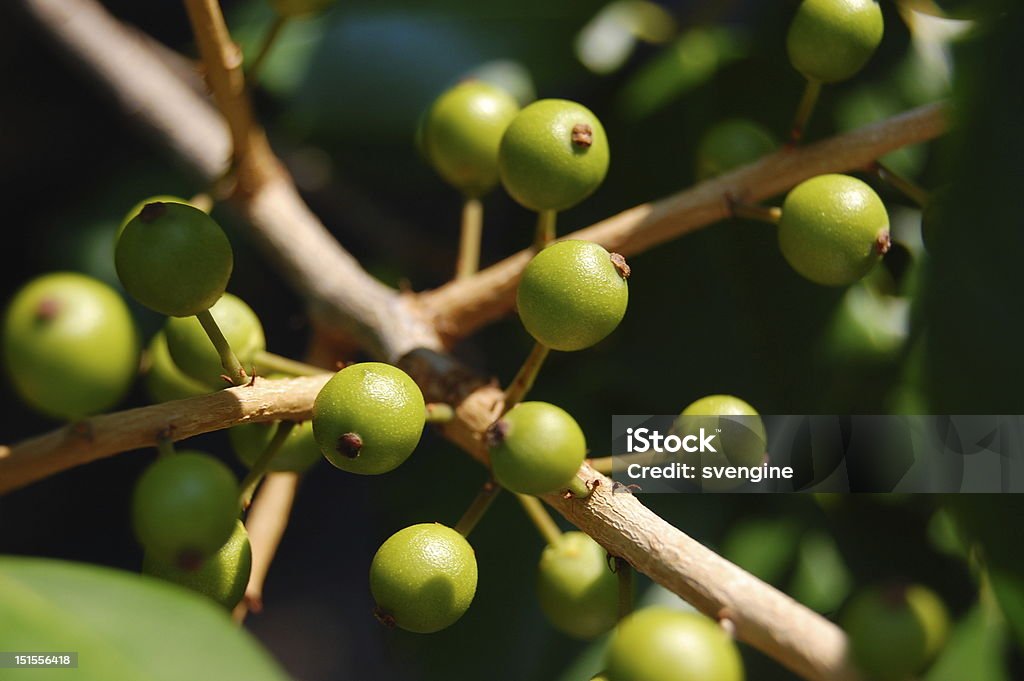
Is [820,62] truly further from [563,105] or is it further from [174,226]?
[174,226]

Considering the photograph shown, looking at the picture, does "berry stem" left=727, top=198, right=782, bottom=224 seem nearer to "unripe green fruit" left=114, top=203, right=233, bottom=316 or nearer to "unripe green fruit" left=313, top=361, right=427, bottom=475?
"unripe green fruit" left=313, top=361, right=427, bottom=475

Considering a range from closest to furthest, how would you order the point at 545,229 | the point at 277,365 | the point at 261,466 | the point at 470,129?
the point at 261,466, the point at 277,365, the point at 545,229, the point at 470,129

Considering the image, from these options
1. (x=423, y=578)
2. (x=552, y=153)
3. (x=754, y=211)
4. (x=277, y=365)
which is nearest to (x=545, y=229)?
(x=552, y=153)

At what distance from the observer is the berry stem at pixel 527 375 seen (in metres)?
0.87

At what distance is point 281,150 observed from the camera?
6.18ft

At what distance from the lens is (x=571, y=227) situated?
152 centimetres

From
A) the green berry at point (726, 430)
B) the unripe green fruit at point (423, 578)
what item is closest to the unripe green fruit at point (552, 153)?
the green berry at point (726, 430)

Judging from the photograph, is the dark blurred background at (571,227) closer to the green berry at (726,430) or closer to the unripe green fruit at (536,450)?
the green berry at (726,430)

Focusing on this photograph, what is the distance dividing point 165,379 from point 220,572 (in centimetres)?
30

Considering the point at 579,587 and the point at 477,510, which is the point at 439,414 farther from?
the point at 579,587

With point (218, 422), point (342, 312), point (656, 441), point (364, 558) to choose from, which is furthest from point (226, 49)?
point (364, 558)

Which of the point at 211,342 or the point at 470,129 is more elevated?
the point at 470,129

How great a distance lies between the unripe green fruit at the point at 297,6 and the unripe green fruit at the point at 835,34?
0.56 metres

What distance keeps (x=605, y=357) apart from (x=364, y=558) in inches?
36.6
